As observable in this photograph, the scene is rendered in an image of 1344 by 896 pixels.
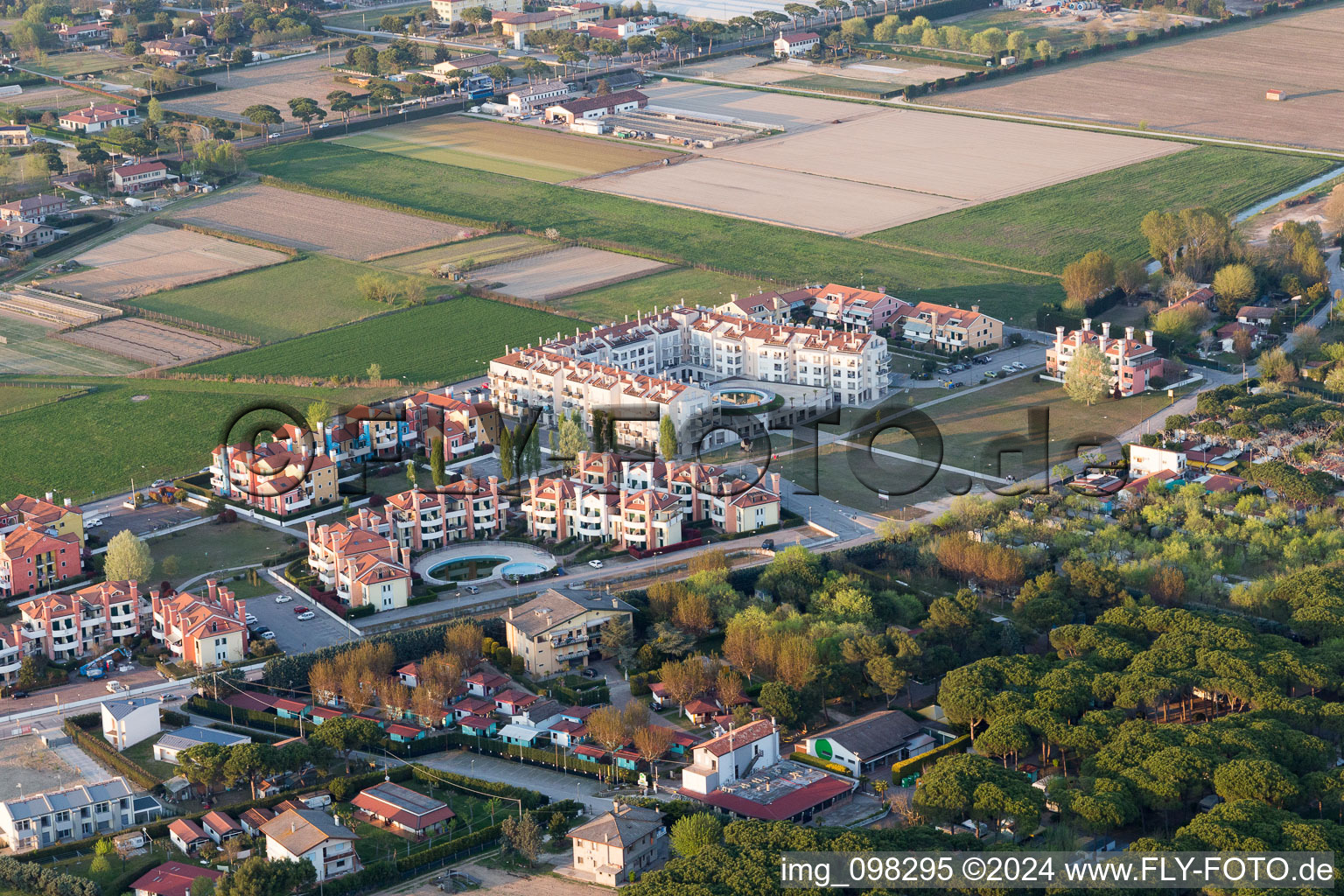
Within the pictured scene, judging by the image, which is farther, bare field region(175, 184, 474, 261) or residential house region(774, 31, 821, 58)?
residential house region(774, 31, 821, 58)

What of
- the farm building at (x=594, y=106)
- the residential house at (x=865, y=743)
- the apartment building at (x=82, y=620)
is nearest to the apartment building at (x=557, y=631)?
the residential house at (x=865, y=743)

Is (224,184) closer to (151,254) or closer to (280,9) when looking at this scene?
(151,254)

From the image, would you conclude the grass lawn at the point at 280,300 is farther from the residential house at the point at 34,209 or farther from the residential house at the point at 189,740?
the residential house at the point at 189,740

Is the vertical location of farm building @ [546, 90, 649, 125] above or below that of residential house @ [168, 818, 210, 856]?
above

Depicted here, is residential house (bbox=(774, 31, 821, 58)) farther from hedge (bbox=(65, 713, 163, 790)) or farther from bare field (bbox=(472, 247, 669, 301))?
hedge (bbox=(65, 713, 163, 790))

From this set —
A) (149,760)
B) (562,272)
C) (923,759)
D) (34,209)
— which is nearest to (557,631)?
(923,759)

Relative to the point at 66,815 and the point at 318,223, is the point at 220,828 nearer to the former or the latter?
the point at 66,815

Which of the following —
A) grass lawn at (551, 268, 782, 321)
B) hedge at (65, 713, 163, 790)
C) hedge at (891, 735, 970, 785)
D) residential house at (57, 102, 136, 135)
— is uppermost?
residential house at (57, 102, 136, 135)

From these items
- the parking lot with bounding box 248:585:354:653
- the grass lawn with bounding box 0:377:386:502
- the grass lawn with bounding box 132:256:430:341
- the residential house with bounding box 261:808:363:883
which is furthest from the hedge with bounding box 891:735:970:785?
the grass lawn with bounding box 132:256:430:341
